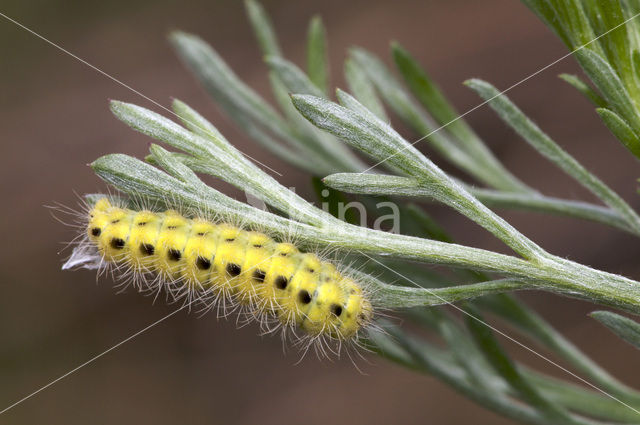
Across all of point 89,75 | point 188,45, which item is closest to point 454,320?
point 188,45

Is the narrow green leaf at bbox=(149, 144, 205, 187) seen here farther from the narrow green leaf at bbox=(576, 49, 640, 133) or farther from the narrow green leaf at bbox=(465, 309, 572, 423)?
the narrow green leaf at bbox=(576, 49, 640, 133)

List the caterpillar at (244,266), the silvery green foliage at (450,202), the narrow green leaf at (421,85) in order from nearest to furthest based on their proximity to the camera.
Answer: the silvery green foliage at (450,202) → the caterpillar at (244,266) → the narrow green leaf at (421,85)

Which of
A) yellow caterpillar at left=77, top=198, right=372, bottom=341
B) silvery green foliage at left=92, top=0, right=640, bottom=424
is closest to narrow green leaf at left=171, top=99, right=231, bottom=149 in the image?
silvery green foliage at left=92, top=0, right=640, bottom=424

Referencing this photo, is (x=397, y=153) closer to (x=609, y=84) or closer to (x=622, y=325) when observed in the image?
(x=609, y=84)

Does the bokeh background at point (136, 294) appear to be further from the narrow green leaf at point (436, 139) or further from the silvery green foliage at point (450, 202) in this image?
the silvery green foliage at point (450, 202)

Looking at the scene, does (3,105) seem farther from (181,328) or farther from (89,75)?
(181,328)

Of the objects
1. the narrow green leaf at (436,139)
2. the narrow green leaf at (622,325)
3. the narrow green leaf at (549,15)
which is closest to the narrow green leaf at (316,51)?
the narrow green leaf at (436,139)

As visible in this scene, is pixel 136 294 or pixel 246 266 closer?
pixel 246 266

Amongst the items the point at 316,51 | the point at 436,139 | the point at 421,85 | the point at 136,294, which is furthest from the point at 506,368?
the point at 136,294
